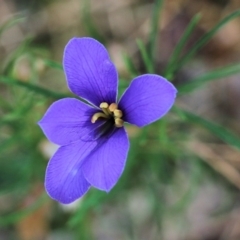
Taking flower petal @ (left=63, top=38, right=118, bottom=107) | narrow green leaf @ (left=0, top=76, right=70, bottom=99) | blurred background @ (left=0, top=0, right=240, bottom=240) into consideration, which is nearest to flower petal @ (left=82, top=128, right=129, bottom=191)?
flower petal @ (left=63, top=38, right=118, bottom=107)

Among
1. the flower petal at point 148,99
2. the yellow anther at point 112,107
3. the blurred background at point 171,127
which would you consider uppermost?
the flower petal at point 148,99

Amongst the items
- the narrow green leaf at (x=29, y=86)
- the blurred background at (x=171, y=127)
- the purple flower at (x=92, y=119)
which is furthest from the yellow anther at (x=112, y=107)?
the blurred background at (x=171, y=127)

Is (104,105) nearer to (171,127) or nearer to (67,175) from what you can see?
(67,175)

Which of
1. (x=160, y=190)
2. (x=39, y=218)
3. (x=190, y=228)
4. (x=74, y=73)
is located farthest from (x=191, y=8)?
(x=74, y=73)

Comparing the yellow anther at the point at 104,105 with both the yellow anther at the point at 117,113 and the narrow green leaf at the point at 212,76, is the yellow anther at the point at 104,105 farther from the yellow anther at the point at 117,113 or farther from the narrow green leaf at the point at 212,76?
the narrow green leaf at the point at 212,76

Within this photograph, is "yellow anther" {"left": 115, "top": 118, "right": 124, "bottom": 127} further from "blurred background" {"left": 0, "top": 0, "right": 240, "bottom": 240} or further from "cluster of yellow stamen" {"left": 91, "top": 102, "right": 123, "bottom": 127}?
"blurred background" {"left": 0, "top": 0, "right": 240, "bottom": 240}

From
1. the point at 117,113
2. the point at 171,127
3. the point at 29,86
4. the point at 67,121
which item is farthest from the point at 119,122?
the point at 171,127

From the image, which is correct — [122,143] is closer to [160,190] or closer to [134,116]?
[134,116]
